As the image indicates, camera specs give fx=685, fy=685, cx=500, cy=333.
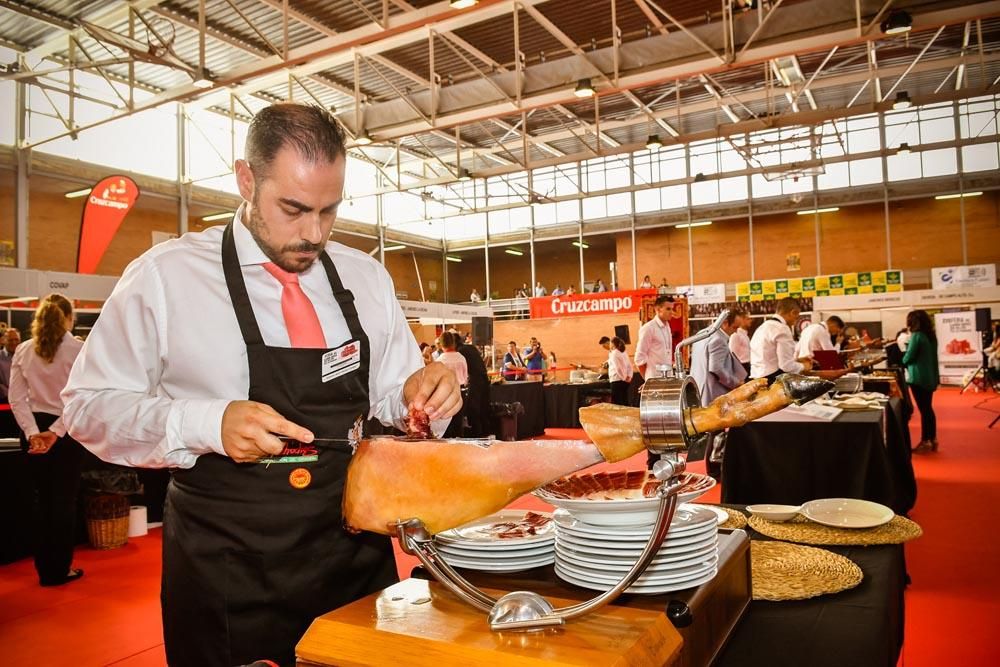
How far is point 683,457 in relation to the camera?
758 mm

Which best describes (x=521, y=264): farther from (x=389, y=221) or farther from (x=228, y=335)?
(x=228, y=335)

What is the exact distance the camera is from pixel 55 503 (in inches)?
158

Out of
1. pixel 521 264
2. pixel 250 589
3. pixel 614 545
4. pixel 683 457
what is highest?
pixel 521 264

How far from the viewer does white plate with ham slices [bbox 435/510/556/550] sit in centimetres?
99

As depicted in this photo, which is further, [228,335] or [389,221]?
[389,221]

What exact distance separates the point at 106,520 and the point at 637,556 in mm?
4792

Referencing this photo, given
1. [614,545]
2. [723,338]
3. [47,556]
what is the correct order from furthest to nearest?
1. [723,338]
2. [47,556]
3. [614,545]

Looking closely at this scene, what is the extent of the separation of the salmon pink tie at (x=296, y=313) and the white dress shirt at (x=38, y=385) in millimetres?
3446

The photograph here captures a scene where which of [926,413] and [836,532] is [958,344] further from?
[836,532]

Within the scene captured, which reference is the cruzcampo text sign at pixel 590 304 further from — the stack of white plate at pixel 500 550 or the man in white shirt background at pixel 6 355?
the stack of white plate at pixel 500 550

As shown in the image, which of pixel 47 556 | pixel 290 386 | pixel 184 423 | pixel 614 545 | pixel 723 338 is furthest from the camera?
pixel 723 338

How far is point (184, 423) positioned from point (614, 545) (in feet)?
2.27

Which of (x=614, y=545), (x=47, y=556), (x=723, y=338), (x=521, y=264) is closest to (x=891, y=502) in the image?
(x=723, y=338)

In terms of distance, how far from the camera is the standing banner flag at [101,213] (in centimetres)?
1119
